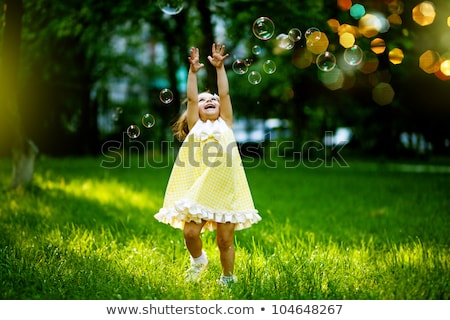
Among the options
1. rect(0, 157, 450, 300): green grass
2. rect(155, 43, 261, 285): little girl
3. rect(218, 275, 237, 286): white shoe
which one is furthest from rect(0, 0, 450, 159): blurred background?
rect(218, 275, 237, 286): white shoe

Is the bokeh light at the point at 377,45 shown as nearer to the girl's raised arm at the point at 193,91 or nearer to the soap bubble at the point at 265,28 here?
the soap bubble at the point at 265,28

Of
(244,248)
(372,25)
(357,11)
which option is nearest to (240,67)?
(244,248)

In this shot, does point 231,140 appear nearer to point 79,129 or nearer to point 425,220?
point 425,220

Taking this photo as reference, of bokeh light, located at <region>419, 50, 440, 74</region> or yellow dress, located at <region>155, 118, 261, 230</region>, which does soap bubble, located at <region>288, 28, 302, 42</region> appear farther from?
bokeh light, located at <region>419, 50, 440, 74</region>

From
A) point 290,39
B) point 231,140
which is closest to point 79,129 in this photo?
point 290,39

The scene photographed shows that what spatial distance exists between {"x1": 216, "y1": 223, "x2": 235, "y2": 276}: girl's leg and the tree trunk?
4928mm

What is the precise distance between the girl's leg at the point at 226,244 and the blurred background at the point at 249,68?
4.93 feet

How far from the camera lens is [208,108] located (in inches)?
156

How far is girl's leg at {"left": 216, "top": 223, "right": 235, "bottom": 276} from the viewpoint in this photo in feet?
12.2

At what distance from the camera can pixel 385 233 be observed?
18.2 ft

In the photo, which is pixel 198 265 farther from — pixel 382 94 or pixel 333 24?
pixel 382 94

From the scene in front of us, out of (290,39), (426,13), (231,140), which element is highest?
(426,13)

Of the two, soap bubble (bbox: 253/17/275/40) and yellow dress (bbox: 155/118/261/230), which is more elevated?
soap bubble (bbox: 253/17/275/40)

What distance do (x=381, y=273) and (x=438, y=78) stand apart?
11.2m
